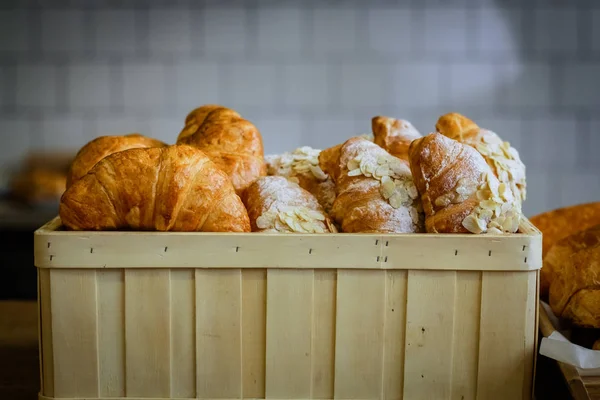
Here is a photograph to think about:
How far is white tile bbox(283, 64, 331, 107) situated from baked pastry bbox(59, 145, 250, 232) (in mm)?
1539

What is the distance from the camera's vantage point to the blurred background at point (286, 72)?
2.69 metres

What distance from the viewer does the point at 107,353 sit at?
1.22m

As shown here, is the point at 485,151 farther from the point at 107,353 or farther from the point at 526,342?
the point at 107,353

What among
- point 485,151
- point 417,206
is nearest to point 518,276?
point 417,206

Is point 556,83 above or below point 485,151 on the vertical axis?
above

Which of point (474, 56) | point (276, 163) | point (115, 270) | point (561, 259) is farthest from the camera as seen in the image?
point (474, 56)

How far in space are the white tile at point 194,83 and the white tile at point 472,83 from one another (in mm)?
904

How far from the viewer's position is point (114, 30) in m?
2.69

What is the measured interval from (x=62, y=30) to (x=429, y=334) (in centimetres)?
205

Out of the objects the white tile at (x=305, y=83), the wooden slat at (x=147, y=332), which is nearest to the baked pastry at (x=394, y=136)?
the wooden slat at (x=147, y=332)

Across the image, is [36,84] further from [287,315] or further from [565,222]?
[565,222]

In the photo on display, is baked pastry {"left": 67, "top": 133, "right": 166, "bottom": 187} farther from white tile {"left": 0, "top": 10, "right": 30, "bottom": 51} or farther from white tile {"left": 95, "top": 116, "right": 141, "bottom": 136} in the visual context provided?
white tile {"left": 0, "top": 10, "right": 30, "bottom": 51}

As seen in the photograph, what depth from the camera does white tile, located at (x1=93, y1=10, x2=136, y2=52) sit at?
2678 mm

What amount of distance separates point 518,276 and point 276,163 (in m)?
0.62
